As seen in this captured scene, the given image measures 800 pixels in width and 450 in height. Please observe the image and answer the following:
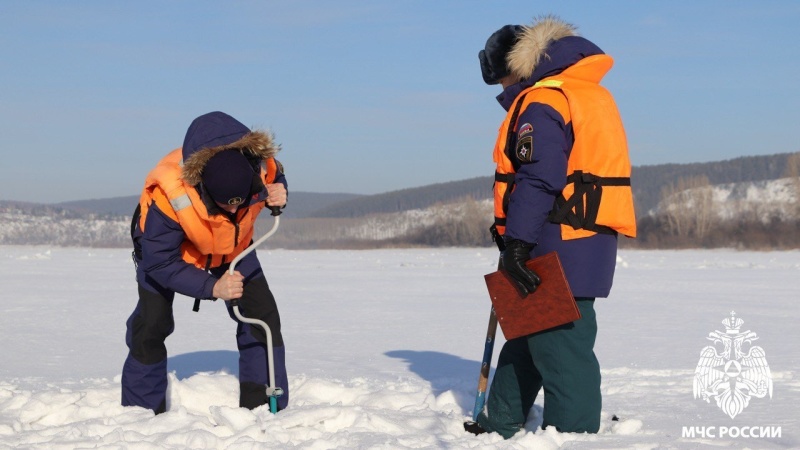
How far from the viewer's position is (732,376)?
4.98 metres

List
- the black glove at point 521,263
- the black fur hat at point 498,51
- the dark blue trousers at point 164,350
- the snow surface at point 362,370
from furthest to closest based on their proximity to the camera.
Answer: the dark blue trousers at point 164,350 → the black fur hat at point 498,51 → the snow surface at point 362,370 → the black glove at point 521,263

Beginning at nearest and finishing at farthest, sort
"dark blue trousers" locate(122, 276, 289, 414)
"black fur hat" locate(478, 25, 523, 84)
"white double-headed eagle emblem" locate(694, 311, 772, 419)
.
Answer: "black fur hat" locate(478, 25, 523, 84)
"dark blue trousers" locate(122, 276, 289, 414)
"white double-headed eagle emblem" locate(694, 311, 772, 419)

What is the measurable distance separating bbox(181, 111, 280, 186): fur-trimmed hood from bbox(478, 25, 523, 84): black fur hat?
991 millimetres

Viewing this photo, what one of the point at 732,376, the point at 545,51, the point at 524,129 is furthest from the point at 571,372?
the point at 732,376

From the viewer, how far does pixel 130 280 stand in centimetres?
1538

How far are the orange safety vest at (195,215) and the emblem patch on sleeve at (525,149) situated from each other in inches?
49.0

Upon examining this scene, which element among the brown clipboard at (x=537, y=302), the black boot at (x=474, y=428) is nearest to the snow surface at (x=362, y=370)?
the black boot at (x=474, y=428)

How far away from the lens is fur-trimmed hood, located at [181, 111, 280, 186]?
12.1 ft

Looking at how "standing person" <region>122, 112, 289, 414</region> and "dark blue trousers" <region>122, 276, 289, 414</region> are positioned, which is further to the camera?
"dark blue trousers" <region>122, 276, 289, 414</region>

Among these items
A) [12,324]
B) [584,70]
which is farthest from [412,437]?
[12,324]

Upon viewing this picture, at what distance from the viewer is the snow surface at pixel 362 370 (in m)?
3.55

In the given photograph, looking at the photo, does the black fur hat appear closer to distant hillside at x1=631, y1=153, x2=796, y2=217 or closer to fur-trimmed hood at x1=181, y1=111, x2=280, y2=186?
fur-trimmed hood at x1=181, y1=111, x2=280, y2=186

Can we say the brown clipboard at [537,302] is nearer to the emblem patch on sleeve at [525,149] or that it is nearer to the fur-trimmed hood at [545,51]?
the emblem patch on sleeve at [525,149]

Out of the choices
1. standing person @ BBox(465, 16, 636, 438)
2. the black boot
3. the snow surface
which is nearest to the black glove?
standing person @ BBox(465, 16, 636, 438)
